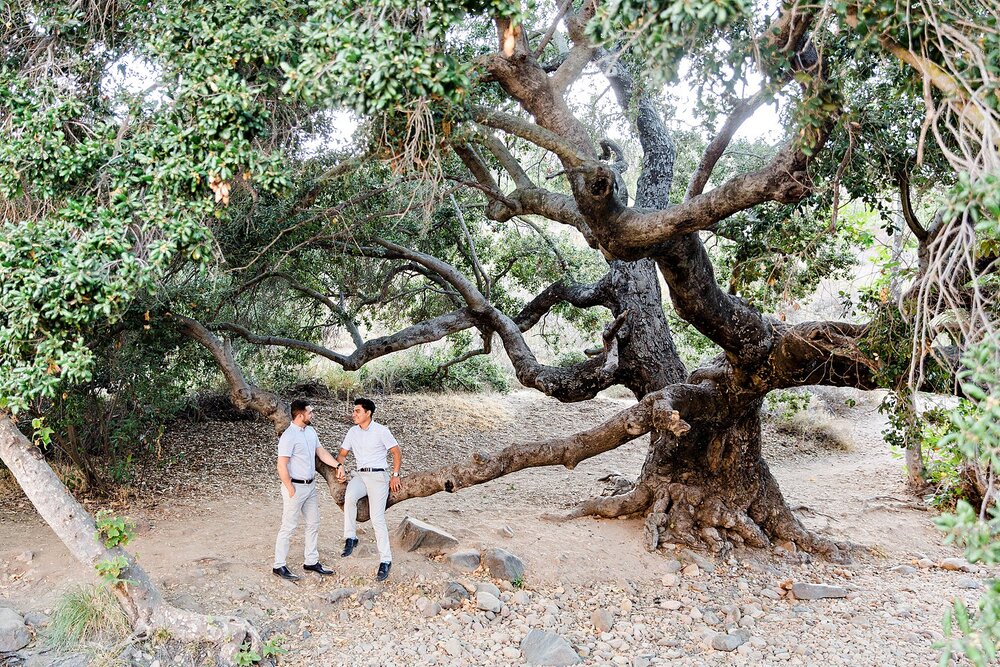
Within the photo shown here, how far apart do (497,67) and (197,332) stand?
3640 millimetres

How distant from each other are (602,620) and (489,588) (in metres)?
0.93

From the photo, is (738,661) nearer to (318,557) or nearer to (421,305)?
(318,557)

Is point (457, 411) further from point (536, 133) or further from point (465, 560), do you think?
point (536, 133)

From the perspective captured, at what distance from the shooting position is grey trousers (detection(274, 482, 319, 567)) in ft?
17.9

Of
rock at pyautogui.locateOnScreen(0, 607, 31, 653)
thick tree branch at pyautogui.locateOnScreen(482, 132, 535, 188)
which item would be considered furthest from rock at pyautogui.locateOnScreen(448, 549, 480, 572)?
thick tree branch at pyautogui.locateOnScreen(482, 132, 535, 188)

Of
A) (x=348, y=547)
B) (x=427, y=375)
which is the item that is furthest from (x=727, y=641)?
(x=427, y=375)

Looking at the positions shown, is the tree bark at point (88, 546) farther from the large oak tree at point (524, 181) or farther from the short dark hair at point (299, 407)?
the short dark hair at point (299, 407)

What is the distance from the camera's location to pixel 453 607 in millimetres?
5270

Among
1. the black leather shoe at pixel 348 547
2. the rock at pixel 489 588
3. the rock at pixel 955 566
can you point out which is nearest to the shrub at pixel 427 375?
the black leather shoe at pixel 348 547

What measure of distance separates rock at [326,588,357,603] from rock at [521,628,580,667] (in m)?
1.42

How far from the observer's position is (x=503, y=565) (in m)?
5.85

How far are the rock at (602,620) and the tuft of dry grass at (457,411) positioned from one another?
22.0 feet

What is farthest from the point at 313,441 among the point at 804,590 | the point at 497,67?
the point at 804,590

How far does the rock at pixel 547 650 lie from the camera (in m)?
4.54
